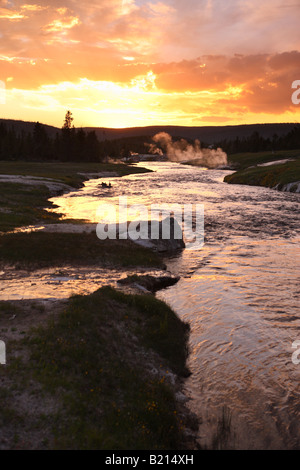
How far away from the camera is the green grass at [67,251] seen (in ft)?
74.0

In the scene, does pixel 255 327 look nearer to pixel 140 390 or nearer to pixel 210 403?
pixel 210 403

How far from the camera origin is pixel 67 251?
23797 millimetres

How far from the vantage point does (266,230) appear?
34.7 metres

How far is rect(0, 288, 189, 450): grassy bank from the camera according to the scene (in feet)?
27.8

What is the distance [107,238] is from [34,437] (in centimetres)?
2010

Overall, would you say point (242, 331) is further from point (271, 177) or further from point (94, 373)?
point (271, 177)

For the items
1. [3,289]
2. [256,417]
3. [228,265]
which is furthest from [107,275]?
[256,417]

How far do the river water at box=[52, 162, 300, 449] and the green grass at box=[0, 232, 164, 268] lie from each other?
2.49 meters
